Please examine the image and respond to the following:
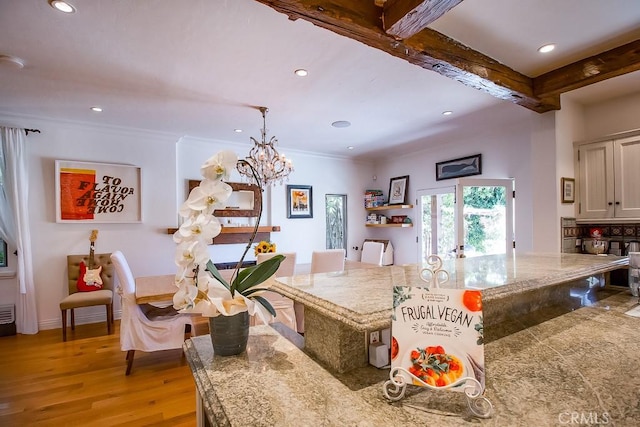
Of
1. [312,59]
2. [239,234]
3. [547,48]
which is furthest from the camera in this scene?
[239,234]

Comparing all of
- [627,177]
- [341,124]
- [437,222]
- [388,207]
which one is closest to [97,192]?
[341,124]

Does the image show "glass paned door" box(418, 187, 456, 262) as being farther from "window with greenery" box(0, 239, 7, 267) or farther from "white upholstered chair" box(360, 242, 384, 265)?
"window with greenery" box(0, 239, 7, 267)

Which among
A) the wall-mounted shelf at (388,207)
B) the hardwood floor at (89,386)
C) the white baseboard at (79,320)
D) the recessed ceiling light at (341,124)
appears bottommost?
the hardwood floor at (89,386)

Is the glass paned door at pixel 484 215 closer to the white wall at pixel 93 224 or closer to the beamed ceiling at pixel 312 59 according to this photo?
the beamed ceiling at pixel 312 59

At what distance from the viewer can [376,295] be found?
0.96 m

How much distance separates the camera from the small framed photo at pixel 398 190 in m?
5.50

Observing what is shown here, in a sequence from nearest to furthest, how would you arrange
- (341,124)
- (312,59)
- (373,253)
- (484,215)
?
1. (312,59)
2. (341,124)
3. (484,215)
4. (373,253)

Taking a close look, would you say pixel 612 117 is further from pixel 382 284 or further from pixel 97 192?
pixel 97 192

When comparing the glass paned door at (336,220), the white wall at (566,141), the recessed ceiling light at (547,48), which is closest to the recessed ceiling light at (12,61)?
the recessed ceiling light at (547,48)

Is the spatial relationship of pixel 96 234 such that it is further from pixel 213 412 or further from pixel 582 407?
pixel 582 407

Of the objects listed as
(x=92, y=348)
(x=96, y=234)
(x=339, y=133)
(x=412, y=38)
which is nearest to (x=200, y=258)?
(x=412, y=38)

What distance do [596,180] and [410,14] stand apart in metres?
2.73

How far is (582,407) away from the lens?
69cm

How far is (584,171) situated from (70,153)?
5808 millimetres
